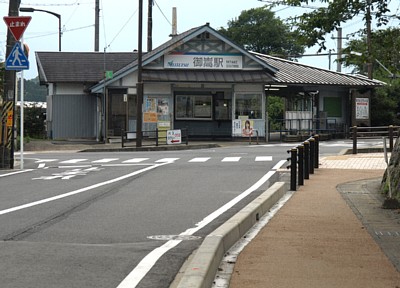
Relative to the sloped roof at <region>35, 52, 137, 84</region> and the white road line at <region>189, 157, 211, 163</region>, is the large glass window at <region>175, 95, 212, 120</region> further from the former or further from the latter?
the white road line at <region>189, 157, 211, 163</region>

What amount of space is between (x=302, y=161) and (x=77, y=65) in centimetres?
3341

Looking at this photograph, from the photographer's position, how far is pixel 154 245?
9.35 m

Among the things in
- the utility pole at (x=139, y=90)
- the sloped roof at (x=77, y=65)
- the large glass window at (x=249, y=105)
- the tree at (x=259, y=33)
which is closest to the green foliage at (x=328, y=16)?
the utility pole at (x=139, y=90)

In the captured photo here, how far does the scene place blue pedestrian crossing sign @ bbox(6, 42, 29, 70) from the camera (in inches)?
846

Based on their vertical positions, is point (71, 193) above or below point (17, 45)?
below

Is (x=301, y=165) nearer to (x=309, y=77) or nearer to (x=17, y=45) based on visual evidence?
(x=17, y=45)

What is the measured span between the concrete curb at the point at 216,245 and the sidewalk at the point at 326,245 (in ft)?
0.88

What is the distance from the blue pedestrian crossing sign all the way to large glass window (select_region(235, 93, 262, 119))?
21438 mm

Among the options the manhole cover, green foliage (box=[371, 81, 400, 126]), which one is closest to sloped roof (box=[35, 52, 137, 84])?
green foliage (box=[371, 81, 400, 126])

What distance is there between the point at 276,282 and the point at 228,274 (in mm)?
740

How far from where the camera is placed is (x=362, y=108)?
1773 inches

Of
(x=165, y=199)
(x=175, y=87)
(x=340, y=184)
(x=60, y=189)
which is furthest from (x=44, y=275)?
(x=175, y=87)

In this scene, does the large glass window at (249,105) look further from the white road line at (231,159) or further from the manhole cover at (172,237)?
the manhole cover at (172,237)

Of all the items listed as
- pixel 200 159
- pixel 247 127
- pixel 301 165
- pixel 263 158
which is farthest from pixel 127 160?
pixel 247 127
